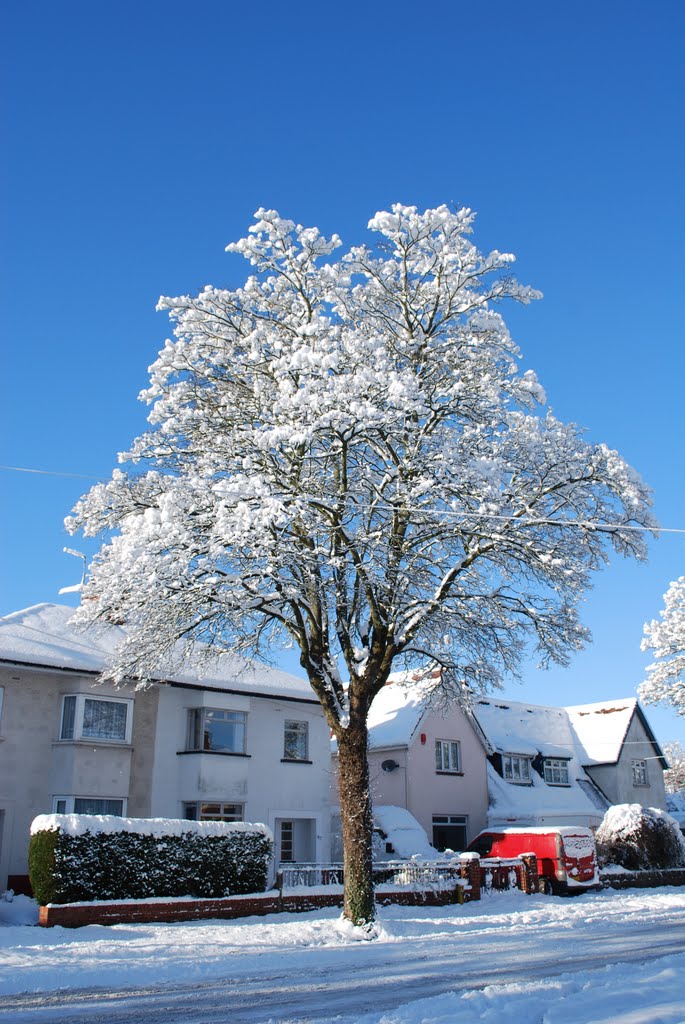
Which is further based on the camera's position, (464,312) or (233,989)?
(464,312)

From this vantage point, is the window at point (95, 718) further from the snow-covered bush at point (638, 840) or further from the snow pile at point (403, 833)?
the snow-covered bush at point (638, 840)

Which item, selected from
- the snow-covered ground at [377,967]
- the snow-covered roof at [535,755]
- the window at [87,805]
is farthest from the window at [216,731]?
the snow-covered roof at [535,755]

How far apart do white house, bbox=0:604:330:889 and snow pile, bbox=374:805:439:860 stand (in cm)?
244

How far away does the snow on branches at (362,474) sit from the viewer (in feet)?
56.8

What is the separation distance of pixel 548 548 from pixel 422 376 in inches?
179

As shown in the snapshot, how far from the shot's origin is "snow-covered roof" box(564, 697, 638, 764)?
152ft

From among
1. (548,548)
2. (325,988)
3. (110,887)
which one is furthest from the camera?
(110,887)

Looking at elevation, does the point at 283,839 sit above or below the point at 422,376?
below

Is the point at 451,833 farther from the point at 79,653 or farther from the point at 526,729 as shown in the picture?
the point at 79,653

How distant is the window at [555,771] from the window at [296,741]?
1672cm

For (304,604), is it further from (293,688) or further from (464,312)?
(293,688)

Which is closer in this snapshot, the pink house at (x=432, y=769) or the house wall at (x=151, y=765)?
the house wall at (x=151, y=765)

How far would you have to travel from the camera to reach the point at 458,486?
17.1 meters

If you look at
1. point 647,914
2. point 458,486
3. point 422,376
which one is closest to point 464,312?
point 422,376
